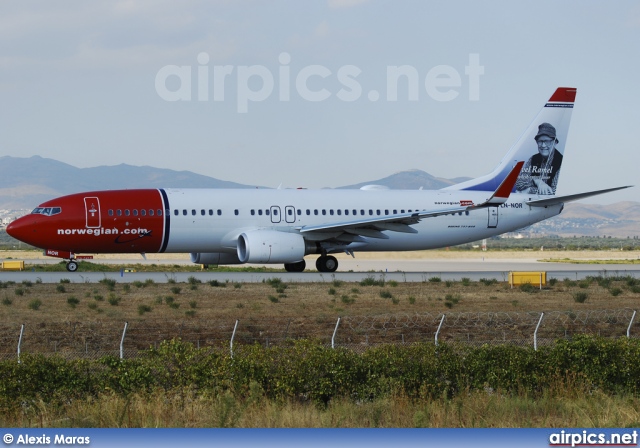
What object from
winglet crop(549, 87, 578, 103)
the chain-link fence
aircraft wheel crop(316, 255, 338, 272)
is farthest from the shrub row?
winglet crop(549, 87, 578, 103)

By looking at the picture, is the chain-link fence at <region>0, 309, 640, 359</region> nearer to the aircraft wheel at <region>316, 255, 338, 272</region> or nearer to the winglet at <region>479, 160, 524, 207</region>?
the winglet at <region>479, 160, 524, 207</region>

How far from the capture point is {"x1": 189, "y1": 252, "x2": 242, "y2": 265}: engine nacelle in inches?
1818

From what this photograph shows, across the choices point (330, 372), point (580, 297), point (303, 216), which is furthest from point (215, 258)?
point (330, 372)

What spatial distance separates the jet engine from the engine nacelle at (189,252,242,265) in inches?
95.1

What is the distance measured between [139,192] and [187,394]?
28937 mm

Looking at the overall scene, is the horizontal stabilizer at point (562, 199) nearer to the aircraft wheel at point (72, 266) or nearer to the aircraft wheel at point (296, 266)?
the aircraft wheel at point (296, 266)

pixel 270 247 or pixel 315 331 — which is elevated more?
pixel 270 247

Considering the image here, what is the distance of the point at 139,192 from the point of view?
143 ft

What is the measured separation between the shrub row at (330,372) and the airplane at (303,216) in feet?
84.4

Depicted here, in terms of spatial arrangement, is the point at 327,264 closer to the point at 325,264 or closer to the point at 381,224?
the point at 325,264

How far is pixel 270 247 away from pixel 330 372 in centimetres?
2654

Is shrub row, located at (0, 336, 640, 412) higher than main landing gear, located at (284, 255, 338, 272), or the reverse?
main landing gear, located at (284, 255, 338, 272)

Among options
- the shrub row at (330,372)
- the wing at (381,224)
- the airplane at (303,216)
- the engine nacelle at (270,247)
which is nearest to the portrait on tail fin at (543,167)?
the airplane at (303,216)

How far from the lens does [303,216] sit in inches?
1785
